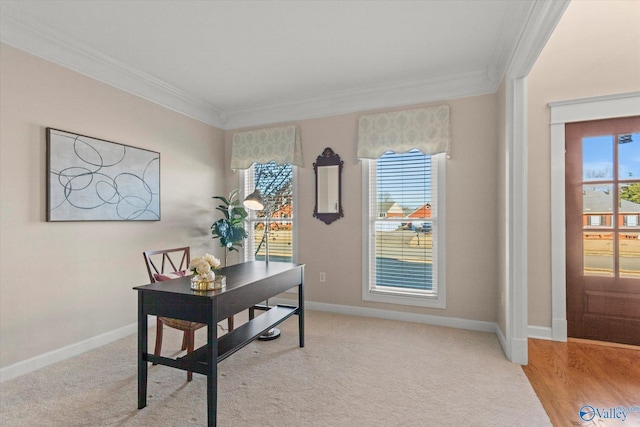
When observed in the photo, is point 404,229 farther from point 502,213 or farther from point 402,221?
point 502,213

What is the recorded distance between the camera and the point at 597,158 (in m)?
2.99

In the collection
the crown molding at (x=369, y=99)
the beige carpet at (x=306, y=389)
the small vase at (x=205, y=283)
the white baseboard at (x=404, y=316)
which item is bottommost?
the beige carpet at (x=306, y=389)

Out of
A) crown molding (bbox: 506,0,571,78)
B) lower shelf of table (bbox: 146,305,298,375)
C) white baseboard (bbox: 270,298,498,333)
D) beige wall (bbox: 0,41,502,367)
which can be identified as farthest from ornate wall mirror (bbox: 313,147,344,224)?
crown molding (bbox: 506,0,571,78)

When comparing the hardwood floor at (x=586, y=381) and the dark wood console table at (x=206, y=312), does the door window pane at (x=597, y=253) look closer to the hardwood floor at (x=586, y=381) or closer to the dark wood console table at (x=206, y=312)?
the hardwood floor at (x=586, y=381)

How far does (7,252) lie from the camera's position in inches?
93.2

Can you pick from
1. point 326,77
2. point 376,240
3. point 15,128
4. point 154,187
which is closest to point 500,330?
point 376,240

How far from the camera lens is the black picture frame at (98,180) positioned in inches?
104

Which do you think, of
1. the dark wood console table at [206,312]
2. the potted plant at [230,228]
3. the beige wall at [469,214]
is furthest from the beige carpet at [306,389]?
the potted plant at [230,228]

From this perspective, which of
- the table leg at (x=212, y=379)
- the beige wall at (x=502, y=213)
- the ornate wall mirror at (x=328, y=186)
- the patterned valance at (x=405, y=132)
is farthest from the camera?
the ornate wall mirror at (x=328, y=186)

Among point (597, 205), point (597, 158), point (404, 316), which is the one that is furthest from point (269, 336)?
point (597, 158)

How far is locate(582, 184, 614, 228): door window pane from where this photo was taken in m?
2.96

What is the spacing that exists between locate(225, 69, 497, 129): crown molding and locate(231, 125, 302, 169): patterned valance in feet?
0.52

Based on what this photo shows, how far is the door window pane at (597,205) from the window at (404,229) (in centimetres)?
127

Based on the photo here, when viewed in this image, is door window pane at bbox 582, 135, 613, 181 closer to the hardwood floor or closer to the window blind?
the window blind
